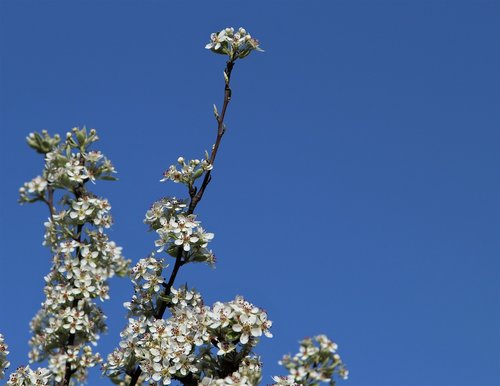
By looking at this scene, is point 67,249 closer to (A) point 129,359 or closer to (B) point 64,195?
(B) point 64,195

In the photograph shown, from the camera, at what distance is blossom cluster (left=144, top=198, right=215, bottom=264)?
6809 mm

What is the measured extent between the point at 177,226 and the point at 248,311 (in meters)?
1.28

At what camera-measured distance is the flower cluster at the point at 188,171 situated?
278 inches

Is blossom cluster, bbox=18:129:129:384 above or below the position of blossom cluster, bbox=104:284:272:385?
above

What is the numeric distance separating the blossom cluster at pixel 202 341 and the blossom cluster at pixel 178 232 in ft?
2.05

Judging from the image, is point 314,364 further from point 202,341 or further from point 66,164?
point 66,164

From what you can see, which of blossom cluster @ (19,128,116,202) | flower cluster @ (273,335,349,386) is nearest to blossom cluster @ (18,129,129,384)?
blossom cluster @ (19,128,116,202)

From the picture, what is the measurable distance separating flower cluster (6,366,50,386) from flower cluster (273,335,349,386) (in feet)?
8.51

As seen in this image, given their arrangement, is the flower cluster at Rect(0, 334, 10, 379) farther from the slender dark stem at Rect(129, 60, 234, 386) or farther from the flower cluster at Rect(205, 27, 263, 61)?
the flower cluster at Rect(205, 27, 263, 61)

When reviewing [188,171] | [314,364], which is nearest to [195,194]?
[188,171]

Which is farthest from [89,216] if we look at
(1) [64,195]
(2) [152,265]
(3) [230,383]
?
(3) [230,383]

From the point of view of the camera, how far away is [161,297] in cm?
689

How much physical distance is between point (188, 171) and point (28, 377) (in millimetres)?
2623

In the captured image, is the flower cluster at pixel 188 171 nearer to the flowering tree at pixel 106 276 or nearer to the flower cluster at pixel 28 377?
the flowering tree at pixel 106 276
